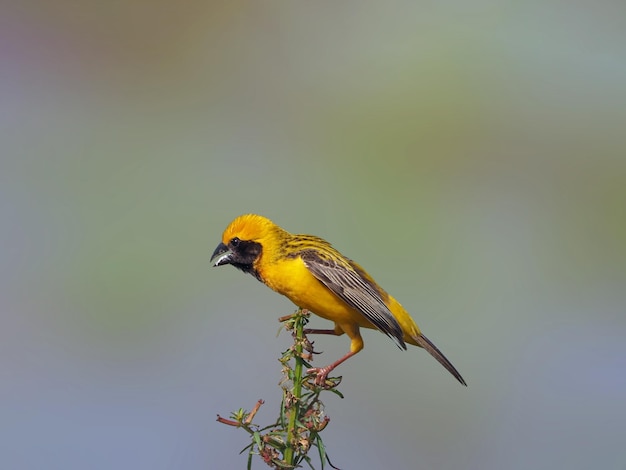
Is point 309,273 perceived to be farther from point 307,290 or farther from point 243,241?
point 243,241

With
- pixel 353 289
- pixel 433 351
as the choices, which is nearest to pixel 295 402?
pixel 353 289

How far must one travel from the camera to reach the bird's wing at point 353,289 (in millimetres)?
1809

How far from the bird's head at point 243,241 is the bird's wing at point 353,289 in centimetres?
12

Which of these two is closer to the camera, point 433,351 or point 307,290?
point 307,290

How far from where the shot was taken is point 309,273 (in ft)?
6.27

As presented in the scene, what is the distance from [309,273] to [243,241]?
0.65 feet

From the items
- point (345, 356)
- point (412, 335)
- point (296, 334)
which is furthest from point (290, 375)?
point (412, 335)

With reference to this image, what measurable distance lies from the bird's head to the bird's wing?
124 mm

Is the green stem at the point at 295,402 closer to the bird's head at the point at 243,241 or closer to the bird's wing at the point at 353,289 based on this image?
the bird's wing at the point at 353,289

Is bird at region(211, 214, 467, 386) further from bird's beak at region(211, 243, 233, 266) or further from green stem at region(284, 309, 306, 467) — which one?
green stem at region(284, 309, 306, 467)

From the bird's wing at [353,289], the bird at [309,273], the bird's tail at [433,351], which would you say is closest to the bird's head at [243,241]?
the bird at [309,273]

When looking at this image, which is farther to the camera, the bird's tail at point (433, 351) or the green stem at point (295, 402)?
the bird's tail at point (433, 351)

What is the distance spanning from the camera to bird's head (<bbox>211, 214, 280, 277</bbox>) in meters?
1.91

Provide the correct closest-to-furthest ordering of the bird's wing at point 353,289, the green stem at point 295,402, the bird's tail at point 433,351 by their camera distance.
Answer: the green stem at point 295,402 < the bird's wing at point 353,289 < the bird's tail at point 433,351
